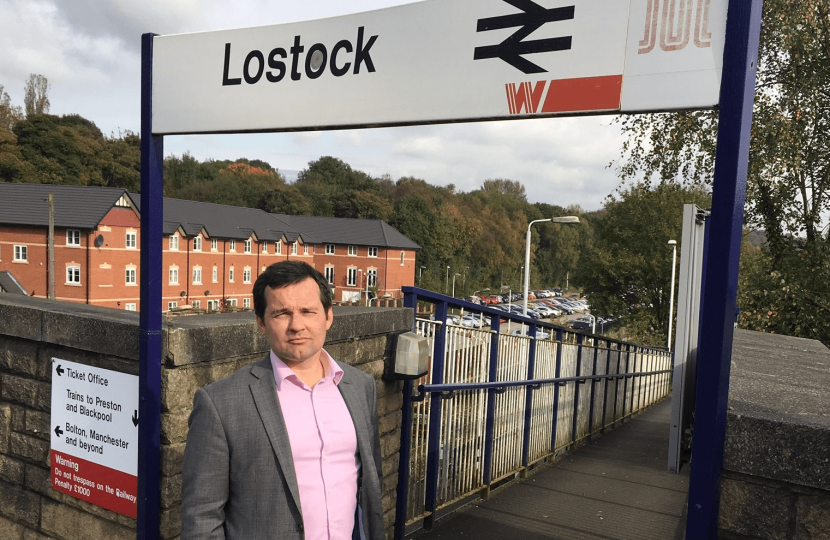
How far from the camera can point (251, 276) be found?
68625 mm

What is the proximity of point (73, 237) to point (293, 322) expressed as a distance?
54763mm

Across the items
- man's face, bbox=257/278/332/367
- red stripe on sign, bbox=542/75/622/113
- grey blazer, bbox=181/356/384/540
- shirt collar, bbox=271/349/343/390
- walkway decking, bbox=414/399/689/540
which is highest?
red stripe on sign, bbox=542/75/622/113

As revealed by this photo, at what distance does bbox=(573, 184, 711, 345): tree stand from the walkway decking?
30.9 m

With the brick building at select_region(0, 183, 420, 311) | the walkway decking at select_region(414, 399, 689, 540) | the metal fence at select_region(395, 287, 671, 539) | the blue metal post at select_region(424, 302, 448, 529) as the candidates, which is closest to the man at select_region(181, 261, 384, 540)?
the metal fence at select_region(395, 287, 671, 539)

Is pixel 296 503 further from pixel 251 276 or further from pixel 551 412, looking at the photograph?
pixel 251 276

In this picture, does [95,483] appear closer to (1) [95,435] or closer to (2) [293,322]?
(1) [95,435]

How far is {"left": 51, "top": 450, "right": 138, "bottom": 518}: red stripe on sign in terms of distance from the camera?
310cm

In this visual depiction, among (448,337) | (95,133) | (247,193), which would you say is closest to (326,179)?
(247,193)

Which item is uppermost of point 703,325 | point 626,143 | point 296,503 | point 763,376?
point 626,143

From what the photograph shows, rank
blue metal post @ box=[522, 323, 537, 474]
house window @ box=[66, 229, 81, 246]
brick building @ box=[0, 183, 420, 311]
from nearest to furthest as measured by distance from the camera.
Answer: blue metal post @ box=[522, 323, 537, 474] → brick building @ box=[0, 183, 420, 311] → house window @ box=[66, 229, 81, 246]

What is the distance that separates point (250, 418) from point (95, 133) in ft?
285

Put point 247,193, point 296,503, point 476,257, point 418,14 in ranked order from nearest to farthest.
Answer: point 296,503 < point 418,14 < point 247,193 < point 476,257

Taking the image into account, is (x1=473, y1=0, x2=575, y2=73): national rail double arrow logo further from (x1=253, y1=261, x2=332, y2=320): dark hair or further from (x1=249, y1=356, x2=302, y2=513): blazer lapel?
(x1=249, y1=356, x2=302, y2=513): blazer lapel

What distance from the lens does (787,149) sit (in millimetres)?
9828
